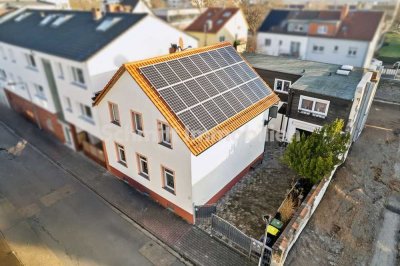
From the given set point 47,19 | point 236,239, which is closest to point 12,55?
point 47,19

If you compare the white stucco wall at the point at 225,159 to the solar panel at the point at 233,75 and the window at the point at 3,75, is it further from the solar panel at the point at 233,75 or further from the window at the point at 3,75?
the window at the point at 3,75

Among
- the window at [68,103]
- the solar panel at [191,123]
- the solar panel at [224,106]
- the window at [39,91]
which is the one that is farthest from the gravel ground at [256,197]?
the window at [39,91]

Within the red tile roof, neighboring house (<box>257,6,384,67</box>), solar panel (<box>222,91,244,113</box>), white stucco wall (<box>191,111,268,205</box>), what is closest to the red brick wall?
white stucco wall (<box>191,111,268,205</box>)

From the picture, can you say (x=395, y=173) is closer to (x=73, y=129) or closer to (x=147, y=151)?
(x=147, y=151)

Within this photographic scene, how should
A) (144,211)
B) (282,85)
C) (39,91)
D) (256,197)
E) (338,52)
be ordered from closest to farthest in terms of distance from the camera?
(144,211)
(256,197)
(282,85)
(39,91)
(338,52)

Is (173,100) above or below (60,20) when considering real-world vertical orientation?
below

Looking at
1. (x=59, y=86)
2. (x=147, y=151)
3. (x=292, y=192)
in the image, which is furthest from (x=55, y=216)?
(x=292, y=192)

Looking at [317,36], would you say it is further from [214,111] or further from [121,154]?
[121,154]
